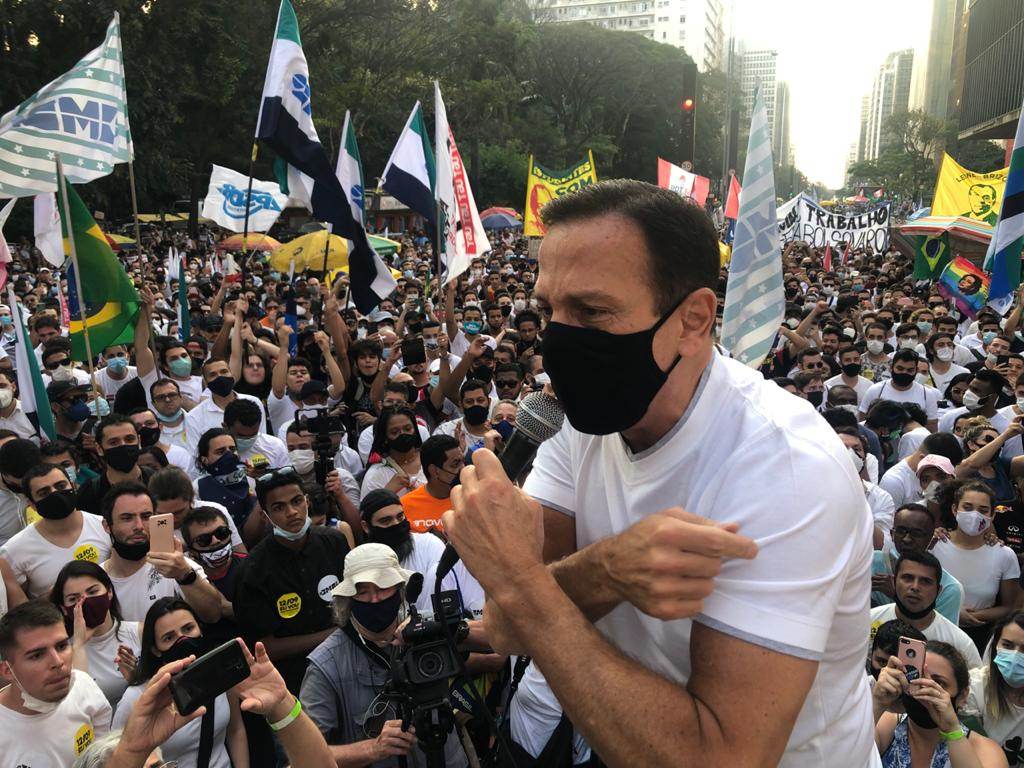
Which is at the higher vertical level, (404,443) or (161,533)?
(161,533)

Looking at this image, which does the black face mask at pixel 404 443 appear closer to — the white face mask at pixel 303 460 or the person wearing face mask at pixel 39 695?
the white face mask at pixel 303 460

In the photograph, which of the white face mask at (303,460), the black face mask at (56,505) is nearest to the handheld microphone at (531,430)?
the black face mask at (56,505)

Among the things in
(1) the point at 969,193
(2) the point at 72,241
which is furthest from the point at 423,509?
(1) the point at 969,193

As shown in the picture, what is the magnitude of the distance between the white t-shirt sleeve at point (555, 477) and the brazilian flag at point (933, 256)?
16.1 m

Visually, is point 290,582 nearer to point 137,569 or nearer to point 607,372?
point 137,569

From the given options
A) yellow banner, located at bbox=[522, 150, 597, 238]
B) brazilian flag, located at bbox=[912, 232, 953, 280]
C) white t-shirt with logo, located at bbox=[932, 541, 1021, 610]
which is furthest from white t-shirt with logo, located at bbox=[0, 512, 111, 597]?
brazilian flag, located at bbox=[912, 232, 953, 280]

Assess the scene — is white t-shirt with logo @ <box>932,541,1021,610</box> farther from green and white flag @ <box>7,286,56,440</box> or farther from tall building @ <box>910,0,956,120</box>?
tall building @ <box>910,0,956,120</box>

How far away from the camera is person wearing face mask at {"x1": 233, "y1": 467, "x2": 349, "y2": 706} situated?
464 centimetres

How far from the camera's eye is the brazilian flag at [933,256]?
16000 mm

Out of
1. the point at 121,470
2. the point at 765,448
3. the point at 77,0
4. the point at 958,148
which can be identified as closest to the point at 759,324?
the point at 121,470

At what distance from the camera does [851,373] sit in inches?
351

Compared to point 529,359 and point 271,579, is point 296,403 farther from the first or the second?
point 271,579

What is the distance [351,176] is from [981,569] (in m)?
8.46

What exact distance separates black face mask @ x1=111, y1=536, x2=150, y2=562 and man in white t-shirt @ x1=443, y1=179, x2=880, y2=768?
376cm
